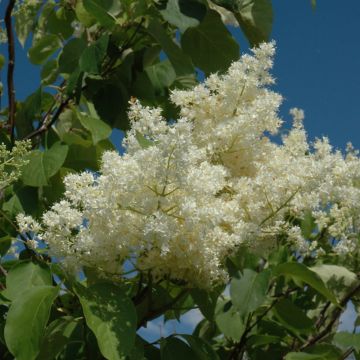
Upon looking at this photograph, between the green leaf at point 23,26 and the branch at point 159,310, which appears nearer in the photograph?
the branch at point 159,310

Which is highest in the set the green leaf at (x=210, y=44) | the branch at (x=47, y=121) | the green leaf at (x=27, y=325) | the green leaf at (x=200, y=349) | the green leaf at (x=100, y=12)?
the green leaf at (x=210, y=44)

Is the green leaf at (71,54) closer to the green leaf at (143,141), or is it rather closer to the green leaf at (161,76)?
the green leaf at (161,76)

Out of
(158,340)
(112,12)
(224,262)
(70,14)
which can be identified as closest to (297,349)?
(158,340)

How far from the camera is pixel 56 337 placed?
1.53 metres

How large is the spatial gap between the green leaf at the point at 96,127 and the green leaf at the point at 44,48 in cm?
70

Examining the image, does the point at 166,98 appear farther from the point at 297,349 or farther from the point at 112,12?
the point at 297,349

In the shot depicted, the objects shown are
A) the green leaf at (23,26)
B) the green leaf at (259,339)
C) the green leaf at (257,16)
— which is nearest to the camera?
the green leaf at (259,339)

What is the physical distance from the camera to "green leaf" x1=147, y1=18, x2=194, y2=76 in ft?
6.57

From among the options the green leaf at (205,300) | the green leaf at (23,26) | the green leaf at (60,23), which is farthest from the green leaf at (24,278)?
the green leaf at (23,26)

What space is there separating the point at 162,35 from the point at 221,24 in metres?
0.24

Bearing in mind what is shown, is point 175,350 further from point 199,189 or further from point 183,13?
point 183,13

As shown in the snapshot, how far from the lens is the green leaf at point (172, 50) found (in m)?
2.00

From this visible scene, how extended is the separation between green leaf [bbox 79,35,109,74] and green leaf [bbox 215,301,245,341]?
0.75 metres

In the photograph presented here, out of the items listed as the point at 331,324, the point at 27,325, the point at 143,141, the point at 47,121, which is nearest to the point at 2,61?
the point at 47,121
